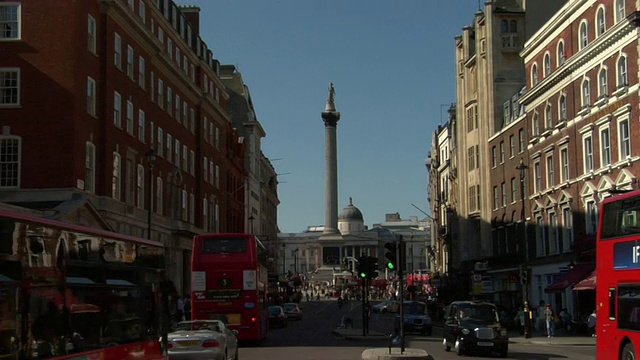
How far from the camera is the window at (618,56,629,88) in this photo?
40844 mm

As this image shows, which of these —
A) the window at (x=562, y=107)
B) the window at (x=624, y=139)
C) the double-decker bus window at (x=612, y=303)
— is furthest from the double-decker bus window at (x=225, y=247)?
the window at (x=562, y=107)

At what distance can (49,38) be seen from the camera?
39.9m

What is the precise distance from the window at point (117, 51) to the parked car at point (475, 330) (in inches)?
875

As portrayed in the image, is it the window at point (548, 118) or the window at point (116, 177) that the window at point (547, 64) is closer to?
the window at point (548, 118)

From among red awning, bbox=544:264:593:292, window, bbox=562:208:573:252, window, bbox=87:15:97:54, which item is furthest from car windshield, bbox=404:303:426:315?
window, bbox=87:15:97:54

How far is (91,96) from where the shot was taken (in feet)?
138

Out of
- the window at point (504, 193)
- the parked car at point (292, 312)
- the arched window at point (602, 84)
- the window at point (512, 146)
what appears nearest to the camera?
the arched window at point (602, 84)

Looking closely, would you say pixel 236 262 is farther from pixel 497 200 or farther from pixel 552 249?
pixel 497 200

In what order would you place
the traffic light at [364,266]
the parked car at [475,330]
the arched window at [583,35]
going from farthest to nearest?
the arched window at [583,35] → the traffic light at [364,266] → the parked car at [475,330]

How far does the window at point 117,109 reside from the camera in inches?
1770

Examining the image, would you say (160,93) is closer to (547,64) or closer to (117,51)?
(117,51)

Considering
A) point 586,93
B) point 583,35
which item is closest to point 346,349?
point 586,93

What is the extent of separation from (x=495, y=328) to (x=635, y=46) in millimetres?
16218

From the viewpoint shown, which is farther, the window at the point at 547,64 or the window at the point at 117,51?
the window at the point at 547,64
